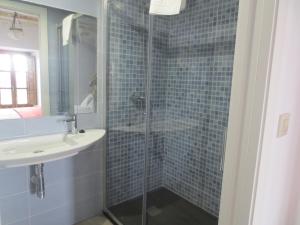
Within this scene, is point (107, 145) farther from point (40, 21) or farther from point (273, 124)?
point (273, 124)

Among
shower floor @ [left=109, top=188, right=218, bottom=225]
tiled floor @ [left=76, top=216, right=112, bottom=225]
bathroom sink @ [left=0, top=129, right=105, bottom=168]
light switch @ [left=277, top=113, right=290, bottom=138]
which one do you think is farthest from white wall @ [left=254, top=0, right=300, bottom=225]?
tiled floor @ [left=76, top=216, right=112, bottom=225]

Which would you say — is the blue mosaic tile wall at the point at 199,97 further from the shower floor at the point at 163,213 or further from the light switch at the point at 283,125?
the light switch at the point at 283,125

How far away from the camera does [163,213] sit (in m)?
2.10

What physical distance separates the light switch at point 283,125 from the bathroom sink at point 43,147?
115 centimetres

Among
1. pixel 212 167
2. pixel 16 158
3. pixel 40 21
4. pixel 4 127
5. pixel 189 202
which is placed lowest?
pixel 189 202

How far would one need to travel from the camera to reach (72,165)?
1792 mm

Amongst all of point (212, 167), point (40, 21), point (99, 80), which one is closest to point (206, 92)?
point (212, 167)

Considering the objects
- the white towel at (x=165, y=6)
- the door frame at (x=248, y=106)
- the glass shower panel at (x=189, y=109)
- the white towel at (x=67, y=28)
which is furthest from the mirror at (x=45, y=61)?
the door frame at (x=248, y=106)

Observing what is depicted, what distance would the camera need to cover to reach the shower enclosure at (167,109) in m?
1.96

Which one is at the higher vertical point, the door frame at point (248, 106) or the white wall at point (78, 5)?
the white wall at point (78, 5)

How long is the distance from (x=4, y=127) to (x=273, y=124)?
1.56 meters

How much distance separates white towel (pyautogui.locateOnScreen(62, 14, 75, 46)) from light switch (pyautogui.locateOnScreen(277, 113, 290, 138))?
1.53 meters

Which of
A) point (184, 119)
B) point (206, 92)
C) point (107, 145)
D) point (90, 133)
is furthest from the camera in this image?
point (184, 119)

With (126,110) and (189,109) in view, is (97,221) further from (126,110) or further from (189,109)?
(189,109)
